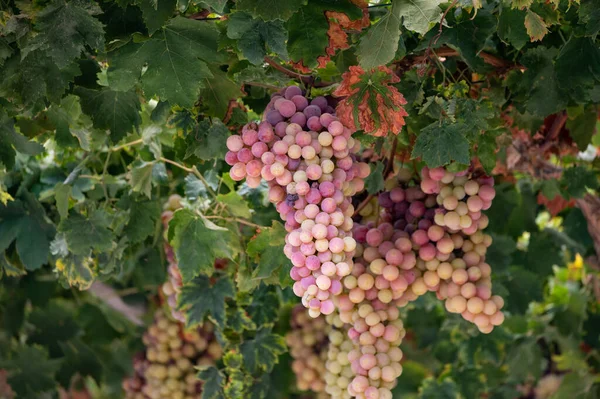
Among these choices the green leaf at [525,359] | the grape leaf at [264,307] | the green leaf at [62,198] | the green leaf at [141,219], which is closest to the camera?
the green leaf at [62,198]

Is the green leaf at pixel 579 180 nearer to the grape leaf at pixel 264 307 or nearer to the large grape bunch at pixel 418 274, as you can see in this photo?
the large grape bunch at pixel 418 274

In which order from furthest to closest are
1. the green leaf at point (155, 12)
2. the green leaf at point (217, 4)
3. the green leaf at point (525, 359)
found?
the green leaf at point (525, 359), the green leaf at point (155, 12), the green leaf at point (217, 4)

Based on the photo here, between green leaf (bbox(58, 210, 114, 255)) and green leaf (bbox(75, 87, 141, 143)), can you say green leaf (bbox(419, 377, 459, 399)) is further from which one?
green leaf (bbox(75, 87, 141, 143))

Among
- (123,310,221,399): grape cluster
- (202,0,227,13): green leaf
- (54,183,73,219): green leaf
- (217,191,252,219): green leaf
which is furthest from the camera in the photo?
(123,310,221,399): grape cluster

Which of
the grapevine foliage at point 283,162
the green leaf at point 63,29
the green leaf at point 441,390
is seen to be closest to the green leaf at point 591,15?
the grapevine foliage at point 283,162

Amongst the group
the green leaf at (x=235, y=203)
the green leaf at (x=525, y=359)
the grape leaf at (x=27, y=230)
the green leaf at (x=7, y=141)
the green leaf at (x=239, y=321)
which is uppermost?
the green leaf at (x=7, y=141)

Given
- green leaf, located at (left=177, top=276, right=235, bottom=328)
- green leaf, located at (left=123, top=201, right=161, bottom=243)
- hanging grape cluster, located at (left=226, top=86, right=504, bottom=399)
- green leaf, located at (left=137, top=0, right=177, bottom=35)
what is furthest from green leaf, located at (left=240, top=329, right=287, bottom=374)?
green leaf, located at (left=137, top=0, right=177, bottom=35)

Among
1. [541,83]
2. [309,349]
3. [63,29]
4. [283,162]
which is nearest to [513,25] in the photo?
[541,83]

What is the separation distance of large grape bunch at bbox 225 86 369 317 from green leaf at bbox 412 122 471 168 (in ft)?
0.42

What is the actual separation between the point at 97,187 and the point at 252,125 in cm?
88

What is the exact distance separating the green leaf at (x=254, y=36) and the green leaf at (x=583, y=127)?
87 cm

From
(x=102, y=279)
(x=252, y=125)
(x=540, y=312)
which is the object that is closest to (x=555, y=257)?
(x=540, y=312)

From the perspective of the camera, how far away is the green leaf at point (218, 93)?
1.56 metres

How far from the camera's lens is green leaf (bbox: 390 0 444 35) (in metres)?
1.29
